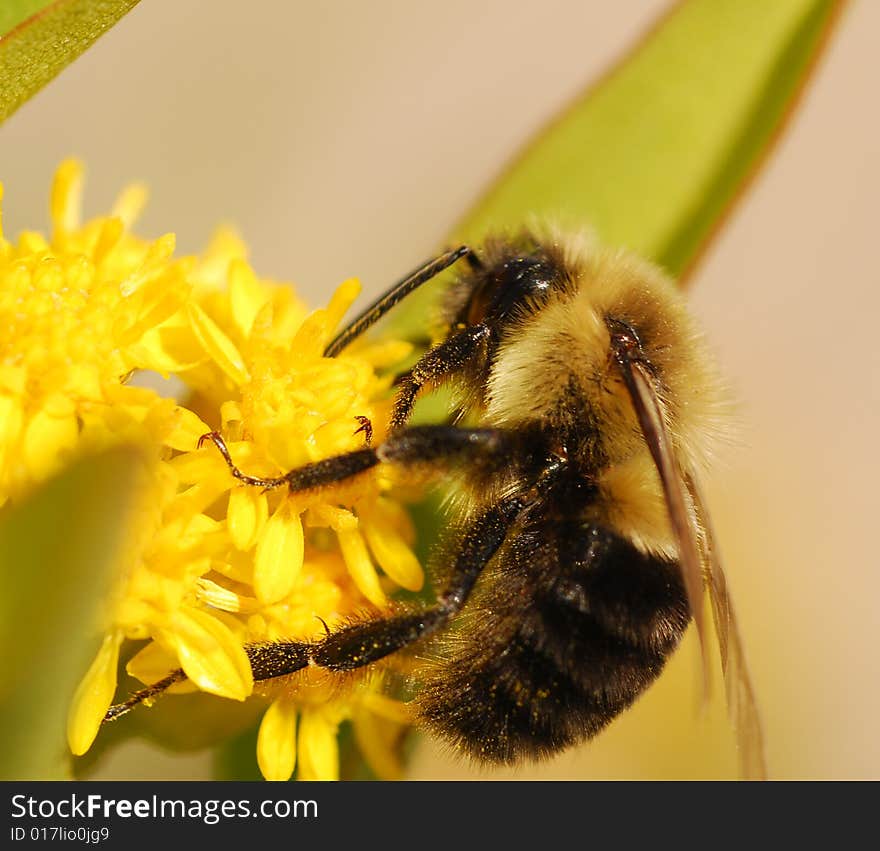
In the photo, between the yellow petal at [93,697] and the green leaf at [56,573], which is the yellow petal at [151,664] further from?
the green leaf at [56,573]

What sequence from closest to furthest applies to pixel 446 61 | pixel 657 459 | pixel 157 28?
pixel 657 459 → pixel 157 28 → pixel 446 61

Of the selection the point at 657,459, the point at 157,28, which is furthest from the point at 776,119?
the point at 157,28

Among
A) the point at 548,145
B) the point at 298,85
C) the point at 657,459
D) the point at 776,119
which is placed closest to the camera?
the point at 657,459

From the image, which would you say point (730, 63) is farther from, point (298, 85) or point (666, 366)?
point (298, 85)

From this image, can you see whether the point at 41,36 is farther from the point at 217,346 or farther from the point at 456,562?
the point at 456,562

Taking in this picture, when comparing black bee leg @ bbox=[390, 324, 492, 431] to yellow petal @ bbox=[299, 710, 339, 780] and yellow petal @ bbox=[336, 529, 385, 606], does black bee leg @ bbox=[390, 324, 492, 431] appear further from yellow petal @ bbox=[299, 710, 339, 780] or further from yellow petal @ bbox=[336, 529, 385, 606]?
yellow petal @ bbox=[299, 710, 339, 780]

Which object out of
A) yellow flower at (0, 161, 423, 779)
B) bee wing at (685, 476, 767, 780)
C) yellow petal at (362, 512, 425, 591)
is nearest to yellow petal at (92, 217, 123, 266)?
yellow flower at (0, 161, 423, 779)
